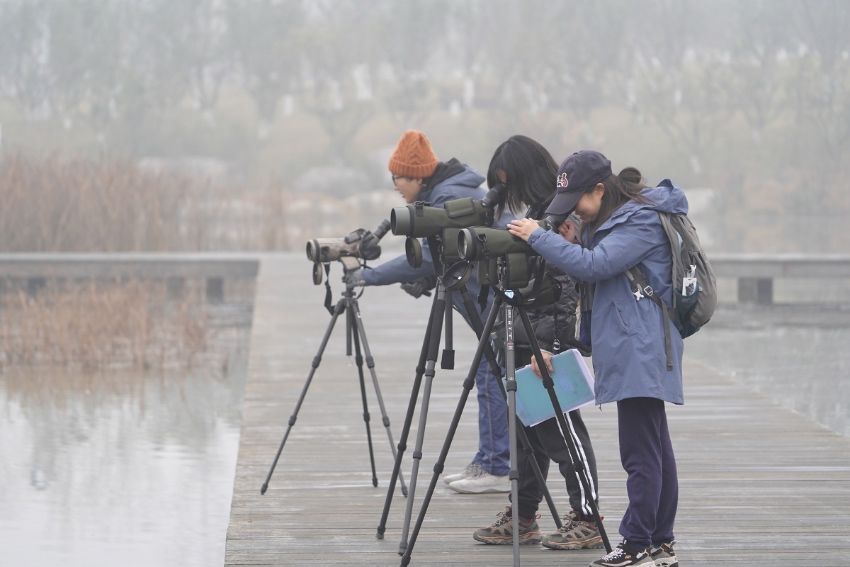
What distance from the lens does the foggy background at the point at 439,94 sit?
37.8 metres

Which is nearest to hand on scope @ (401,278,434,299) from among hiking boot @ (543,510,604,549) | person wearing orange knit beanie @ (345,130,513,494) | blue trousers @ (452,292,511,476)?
person wearing orange knit beanie @ (345,130,513,494)

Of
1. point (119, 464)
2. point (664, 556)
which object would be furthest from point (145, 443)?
point (664, 556)

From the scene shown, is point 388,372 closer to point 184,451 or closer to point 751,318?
point 184,451

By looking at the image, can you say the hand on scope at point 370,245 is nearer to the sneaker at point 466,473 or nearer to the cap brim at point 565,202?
the sneaker at point 466,473

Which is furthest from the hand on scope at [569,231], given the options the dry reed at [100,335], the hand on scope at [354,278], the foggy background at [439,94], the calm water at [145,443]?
the foggy background at [439,94]

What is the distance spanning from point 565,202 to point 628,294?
0.90 feet

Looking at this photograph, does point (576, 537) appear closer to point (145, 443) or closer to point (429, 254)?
point (429, 254)

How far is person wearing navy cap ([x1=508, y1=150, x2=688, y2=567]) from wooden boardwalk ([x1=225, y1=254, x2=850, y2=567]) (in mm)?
357

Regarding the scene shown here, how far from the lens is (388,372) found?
7.16m

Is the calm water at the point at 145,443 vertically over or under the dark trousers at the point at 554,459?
under

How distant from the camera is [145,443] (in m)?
7.12

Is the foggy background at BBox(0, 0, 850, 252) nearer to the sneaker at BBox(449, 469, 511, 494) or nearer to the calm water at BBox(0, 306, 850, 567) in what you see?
the calm water at BBox(0, 306, 850, 567)

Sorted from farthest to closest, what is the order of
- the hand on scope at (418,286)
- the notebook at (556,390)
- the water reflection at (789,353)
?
the water reflection at (789,353), the hand on scope at (418,286), the notebook at (556,390)

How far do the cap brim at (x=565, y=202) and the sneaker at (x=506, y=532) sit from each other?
902 mm
